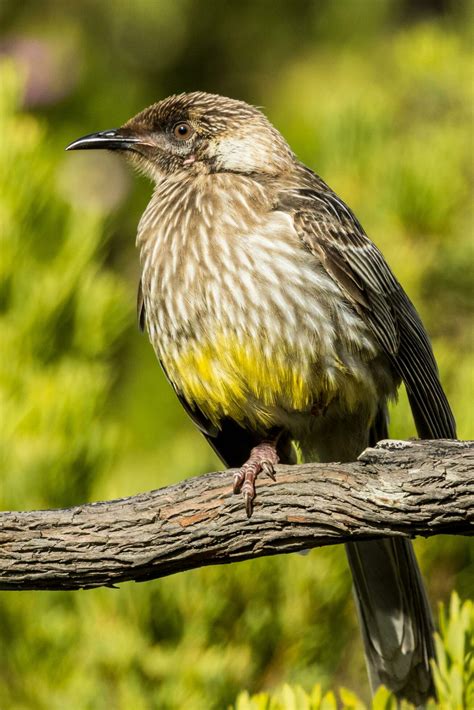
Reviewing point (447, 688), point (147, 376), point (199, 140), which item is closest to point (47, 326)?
point (199, 140)

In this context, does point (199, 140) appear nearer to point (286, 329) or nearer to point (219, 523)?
point (286, 329)

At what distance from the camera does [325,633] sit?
393 centimetres

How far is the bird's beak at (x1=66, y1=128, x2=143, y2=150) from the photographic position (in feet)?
14.8

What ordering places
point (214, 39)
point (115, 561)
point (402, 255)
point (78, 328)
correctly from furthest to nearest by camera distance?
point (214, 39), point (402, 255), point (78, 328), point (115, 561)

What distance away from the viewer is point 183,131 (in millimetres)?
4445

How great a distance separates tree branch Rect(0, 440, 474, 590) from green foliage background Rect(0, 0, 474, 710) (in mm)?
739

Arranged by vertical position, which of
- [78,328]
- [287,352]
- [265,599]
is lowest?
[265,599]

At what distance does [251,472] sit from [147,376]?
293 cm

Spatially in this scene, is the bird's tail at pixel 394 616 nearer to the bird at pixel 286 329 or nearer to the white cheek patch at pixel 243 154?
the bird at pixel 286 329

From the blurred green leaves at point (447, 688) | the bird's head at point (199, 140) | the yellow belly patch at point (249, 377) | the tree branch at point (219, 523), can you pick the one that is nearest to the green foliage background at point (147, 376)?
the bird's head at point (199, 140)

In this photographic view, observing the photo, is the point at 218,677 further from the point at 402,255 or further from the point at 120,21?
the point at 120,21

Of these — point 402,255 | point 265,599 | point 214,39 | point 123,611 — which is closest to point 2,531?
point 123,611

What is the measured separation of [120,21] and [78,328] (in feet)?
13.9

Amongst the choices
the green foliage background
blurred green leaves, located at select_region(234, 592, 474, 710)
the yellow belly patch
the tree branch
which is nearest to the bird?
the yellow belly patch
